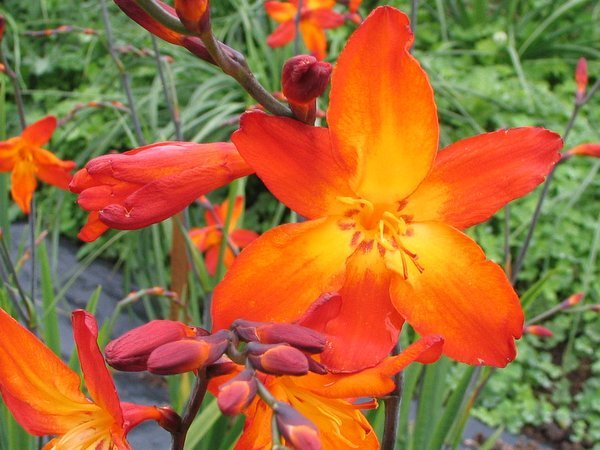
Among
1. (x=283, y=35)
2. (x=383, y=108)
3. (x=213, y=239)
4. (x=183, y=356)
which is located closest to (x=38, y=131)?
(x=213, y=239)

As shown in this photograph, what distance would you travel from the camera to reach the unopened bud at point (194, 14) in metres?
0.58

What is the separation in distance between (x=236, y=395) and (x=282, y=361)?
4 cm

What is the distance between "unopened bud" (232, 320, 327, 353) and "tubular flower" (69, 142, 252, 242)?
128mm

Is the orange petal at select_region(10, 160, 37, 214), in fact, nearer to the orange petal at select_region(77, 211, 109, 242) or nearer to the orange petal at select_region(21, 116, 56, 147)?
the orange petal at select_region(21, 116, 56, 147)

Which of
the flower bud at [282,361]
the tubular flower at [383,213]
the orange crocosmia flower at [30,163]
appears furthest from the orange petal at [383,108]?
the orange crocosmia flower at [30,163]

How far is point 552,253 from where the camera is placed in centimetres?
322

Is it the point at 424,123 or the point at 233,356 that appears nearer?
the point at 233,356

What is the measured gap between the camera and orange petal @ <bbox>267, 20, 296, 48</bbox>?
2.47 meters

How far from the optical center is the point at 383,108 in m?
0.70

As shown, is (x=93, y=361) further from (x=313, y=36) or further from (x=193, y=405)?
(x=313, y=36)

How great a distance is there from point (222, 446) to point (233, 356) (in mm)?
521

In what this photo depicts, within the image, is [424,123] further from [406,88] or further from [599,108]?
[599,108]

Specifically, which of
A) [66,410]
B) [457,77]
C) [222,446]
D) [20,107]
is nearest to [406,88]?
[66,410]

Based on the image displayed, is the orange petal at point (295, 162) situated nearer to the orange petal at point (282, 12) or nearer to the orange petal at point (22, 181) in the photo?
the orange petal at point (22, 181)
